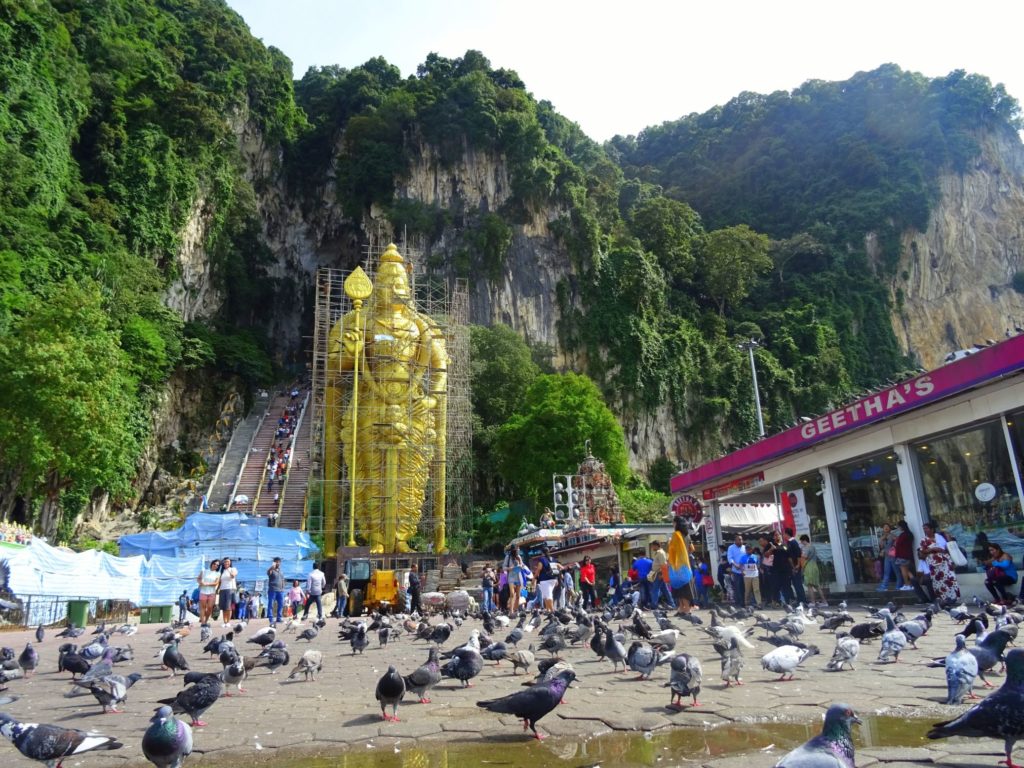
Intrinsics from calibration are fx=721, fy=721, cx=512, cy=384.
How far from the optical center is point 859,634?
758 cm

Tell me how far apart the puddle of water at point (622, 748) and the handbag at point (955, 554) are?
7.68 m

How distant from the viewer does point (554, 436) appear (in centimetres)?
3422

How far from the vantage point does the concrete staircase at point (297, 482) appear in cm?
3256

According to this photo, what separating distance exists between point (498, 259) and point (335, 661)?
1528 inches

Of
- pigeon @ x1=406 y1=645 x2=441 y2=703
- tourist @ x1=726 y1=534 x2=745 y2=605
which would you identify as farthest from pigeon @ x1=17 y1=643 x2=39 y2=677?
tourist @ x1=726 y1=534 x2=745 y2=605

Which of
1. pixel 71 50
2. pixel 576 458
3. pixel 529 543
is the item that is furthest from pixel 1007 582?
pixel 71 50

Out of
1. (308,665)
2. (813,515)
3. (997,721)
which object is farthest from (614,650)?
(813,515)

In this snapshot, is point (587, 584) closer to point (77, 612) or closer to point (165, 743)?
point (77, 612)

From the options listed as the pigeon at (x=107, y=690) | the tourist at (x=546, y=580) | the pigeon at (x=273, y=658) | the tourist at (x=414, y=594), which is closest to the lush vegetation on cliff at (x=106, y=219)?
the tourist at (x=414, y=594)

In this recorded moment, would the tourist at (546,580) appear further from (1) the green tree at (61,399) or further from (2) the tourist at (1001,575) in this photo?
(1) the green tree at (61,399)

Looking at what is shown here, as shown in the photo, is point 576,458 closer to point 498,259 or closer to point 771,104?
point 498,259

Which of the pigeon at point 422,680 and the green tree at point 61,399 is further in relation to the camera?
the green tree at point 61,399

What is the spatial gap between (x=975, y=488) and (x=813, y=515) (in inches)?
154

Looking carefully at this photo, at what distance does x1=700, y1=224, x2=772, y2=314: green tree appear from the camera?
5194cm
